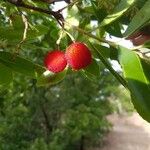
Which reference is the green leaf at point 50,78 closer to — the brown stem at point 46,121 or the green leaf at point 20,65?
the green leaf at point 20,65

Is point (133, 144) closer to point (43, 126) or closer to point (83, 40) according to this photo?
point (43, 126)

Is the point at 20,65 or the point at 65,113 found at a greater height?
the point at 20,65

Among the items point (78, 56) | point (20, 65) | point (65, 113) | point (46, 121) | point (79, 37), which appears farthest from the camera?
point (46, 121)

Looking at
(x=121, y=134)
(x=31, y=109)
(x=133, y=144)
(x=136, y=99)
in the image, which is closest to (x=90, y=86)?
(x=31, y=109)

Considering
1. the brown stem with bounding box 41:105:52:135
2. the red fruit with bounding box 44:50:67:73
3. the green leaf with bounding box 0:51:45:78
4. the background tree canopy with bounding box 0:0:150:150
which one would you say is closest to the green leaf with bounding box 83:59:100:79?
the background tree canopy with bounding box 0:0:150:150

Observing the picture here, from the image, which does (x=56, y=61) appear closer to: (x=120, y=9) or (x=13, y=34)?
(x=120, y=9)

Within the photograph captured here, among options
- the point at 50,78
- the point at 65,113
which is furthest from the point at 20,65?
the point at 65,113
